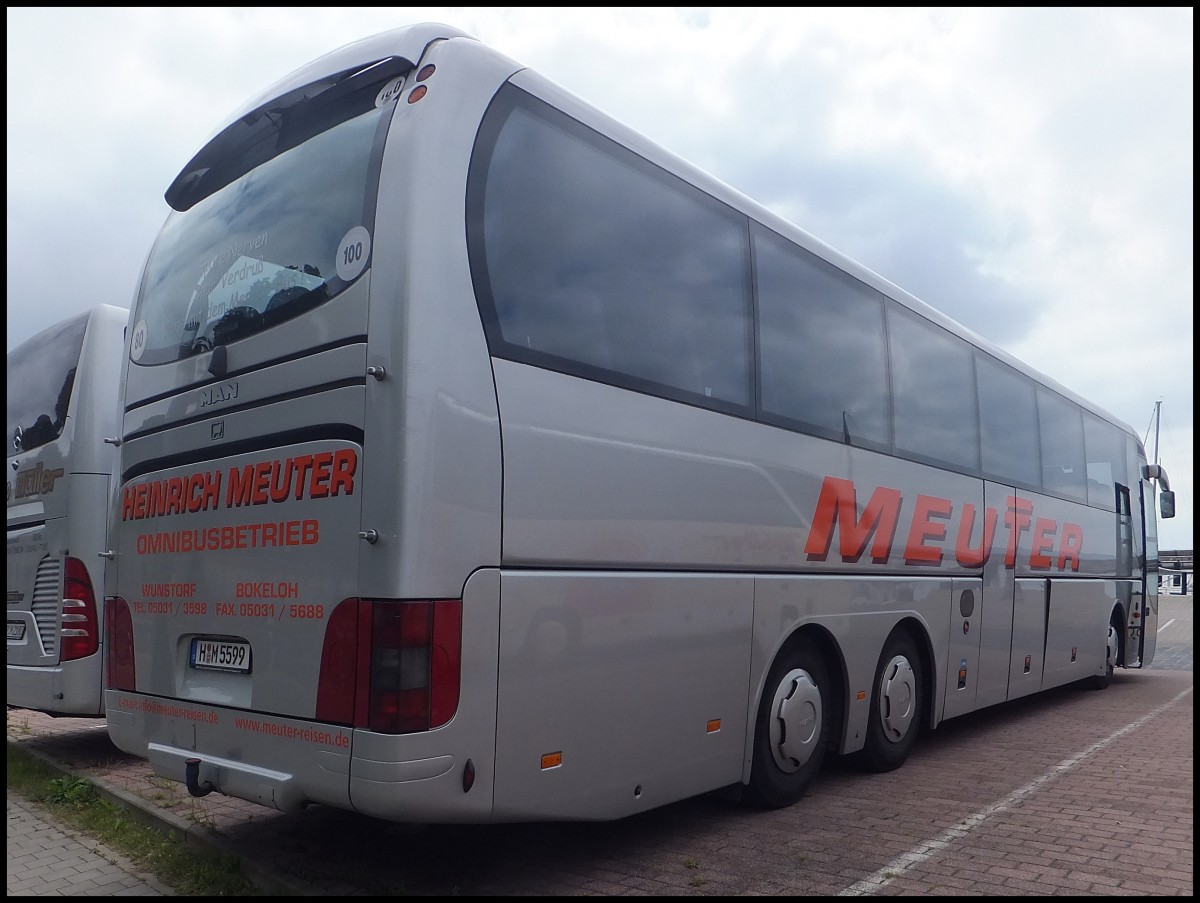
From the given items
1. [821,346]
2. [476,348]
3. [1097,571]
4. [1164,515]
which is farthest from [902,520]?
[1164,515]

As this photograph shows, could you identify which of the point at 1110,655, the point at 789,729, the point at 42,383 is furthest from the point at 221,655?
the point at 1110,655

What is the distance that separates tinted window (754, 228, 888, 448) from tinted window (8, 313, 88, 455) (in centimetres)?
528

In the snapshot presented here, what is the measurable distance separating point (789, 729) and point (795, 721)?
0.26ft

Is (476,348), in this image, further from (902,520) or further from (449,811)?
(902,520)

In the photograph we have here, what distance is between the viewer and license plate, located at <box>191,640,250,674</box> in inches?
180

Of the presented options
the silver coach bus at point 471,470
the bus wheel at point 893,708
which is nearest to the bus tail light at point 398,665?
the silver coach bus at point 471,470

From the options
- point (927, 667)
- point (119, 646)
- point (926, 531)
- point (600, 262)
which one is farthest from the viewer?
point (927, 667)

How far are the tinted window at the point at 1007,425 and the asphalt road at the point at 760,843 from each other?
9.43ft

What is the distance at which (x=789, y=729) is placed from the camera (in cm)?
616

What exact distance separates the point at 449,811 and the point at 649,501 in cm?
173

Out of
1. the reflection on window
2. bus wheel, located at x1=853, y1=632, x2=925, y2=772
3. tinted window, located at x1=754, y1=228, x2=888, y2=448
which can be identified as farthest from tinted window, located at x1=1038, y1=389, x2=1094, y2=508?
tinted window, located at x1=754, y1=228, x2=888, y2=448

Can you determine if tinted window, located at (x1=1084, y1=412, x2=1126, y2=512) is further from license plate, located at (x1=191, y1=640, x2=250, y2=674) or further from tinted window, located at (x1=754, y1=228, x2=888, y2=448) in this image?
license plate, located at (x1=191, y1=640, x2=250, y2=674)

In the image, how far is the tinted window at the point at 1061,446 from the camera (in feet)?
36.2

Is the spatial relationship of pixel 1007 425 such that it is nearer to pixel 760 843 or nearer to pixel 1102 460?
pixel 1102 460
